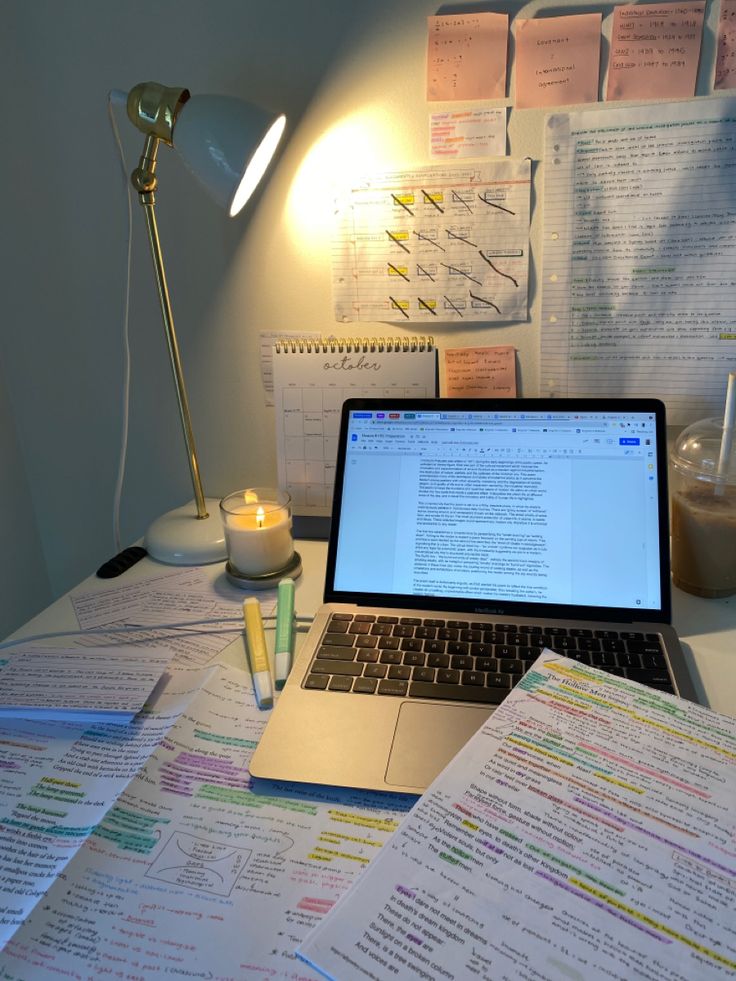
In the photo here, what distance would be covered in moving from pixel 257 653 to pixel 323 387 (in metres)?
0.38

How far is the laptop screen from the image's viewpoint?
70 centimetres

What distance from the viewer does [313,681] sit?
0.62 m

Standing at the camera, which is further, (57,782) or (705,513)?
(705,513)

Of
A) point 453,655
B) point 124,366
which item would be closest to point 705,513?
point 453,655

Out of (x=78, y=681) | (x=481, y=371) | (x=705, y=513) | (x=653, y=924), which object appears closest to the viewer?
(x=653, y=924)

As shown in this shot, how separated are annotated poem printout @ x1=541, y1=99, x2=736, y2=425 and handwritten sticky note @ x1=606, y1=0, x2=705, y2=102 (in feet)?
0.07

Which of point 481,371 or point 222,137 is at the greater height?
point 222,137

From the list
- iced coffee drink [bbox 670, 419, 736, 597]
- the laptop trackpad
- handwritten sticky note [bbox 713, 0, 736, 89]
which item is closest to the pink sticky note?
handwritten sticky note [bbox 713, 0, 736, 89]

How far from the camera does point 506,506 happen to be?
0.73m

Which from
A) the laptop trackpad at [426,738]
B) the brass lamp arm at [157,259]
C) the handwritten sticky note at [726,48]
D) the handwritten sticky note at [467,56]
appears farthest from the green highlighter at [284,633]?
the handwritten sticky note at [726,48]

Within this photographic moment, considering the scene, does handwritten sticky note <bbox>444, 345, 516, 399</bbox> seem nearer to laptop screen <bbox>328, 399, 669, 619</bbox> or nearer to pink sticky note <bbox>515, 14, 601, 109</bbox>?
laptop screen <bbox>328, 399, 669, 619</bbox>

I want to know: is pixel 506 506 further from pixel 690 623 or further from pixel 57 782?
pixel 57 782

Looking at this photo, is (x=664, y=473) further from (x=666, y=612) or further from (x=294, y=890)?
(x=294, y=890)

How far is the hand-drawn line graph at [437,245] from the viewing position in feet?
2.70
